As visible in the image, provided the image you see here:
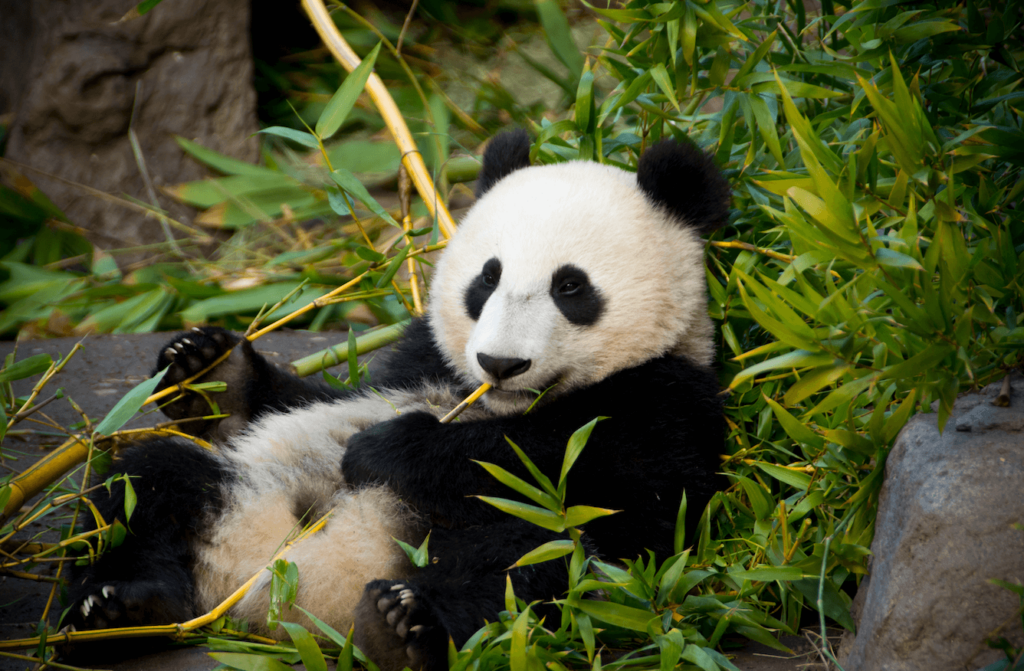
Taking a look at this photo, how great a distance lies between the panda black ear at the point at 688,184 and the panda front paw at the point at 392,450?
0.73m

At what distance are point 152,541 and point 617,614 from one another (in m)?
0.98

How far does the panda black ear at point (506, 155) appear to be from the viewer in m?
2.06

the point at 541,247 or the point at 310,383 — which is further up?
the point at 541,247

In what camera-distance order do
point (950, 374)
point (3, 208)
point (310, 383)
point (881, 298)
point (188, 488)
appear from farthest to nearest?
1. point (3, 208)
2. point (310, 383)
3. point (188, 488)
4. point (881, 298)
5. point (950, 374)

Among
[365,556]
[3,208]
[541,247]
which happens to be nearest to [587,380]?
[541,247]

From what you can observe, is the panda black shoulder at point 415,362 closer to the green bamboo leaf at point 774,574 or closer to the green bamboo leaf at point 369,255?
the green bamboo leaf at point 369,255

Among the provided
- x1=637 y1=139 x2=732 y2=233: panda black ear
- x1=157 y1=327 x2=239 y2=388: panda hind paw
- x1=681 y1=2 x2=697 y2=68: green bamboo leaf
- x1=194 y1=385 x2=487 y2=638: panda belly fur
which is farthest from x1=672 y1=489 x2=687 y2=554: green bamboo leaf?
x1=157 y1=327 x2=239 y2=388: panda hind paw

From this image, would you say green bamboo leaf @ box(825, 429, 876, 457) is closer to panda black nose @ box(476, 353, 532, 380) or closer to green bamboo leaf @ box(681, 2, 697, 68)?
panda black nose @ box(476, 353, 532, 380)

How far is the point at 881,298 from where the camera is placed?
1420mm

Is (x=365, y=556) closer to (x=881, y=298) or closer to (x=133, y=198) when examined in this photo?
(x=881, y=298)

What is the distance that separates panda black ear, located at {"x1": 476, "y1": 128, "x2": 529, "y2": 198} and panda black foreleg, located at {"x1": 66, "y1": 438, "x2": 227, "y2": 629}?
38.8 inches

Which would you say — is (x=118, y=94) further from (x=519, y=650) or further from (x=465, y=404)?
(x=519, y=650)

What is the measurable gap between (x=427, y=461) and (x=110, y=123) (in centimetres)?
359

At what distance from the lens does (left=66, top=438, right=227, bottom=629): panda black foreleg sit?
153 cm
